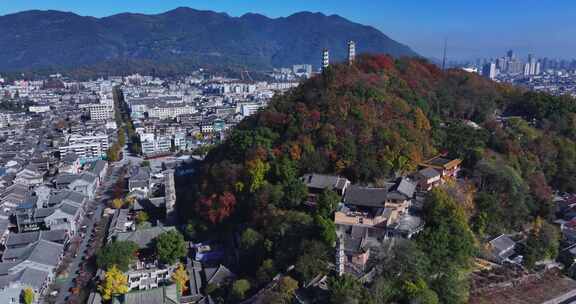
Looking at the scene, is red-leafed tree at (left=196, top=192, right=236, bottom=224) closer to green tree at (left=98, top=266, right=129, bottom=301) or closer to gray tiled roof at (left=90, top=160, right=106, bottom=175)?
green tree at (left=98, top=266, right=129, bottom=301)

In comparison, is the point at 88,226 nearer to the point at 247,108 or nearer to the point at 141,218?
the point at 141,218

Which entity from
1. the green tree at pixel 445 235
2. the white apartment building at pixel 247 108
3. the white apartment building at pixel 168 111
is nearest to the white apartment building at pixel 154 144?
the white apartment building at pixel 168 111

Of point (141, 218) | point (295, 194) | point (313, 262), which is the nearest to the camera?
point (313, 262)

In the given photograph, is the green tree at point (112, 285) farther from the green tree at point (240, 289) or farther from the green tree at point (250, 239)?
the green tree at point (250, 239)

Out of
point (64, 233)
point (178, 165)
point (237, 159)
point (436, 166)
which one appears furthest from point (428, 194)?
point (178, 165)

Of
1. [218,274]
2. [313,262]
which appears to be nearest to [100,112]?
[218,274]

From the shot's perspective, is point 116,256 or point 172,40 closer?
point 116,256
